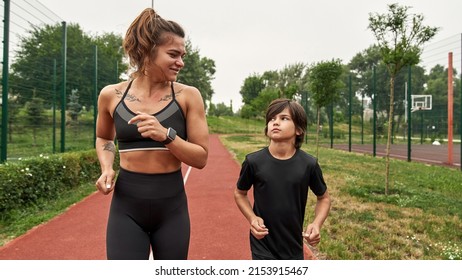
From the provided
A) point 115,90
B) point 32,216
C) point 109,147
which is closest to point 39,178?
point 32,216

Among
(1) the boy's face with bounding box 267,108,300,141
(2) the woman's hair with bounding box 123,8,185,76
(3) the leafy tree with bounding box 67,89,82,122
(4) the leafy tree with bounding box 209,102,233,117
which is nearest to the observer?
(2) the woman's hair with bounding box 123,8,185,76

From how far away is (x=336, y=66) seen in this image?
1372 cm

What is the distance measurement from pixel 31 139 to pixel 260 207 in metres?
10.6

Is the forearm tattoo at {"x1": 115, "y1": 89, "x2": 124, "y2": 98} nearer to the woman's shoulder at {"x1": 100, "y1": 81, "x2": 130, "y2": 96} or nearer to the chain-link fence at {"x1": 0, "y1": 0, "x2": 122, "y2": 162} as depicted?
the woman's shoulder at {"x1": 100, "y1": 81, "x2": 130, "y2": 96}

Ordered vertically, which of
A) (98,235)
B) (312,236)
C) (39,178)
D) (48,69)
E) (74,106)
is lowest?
(98,235)

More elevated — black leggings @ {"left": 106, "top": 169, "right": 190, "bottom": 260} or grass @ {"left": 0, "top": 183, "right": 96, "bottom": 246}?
black leggings @ {"left": 106, "top": 169, "right": 190, "bottom": 260}

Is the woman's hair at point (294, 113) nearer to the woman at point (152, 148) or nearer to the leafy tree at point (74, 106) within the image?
the woman at point (152, 148)

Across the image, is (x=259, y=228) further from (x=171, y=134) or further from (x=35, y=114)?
(x=35, y=114)

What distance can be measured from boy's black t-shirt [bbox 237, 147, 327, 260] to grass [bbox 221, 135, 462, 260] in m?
2.29

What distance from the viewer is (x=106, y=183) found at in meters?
1.68

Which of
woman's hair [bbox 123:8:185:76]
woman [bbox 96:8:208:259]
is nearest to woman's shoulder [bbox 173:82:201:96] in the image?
woman [bbox 96:8:208:259]

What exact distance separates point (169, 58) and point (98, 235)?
4208 mm

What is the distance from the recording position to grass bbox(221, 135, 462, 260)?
4164 millimetres
